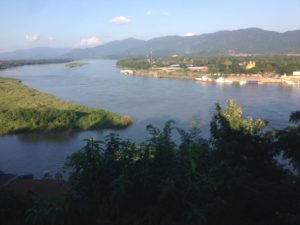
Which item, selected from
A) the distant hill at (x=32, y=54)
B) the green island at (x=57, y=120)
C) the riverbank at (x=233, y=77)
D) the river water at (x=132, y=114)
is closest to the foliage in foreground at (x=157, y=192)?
the river water at (x=132, y=114)

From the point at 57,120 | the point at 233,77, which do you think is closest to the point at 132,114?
the point at 57,120

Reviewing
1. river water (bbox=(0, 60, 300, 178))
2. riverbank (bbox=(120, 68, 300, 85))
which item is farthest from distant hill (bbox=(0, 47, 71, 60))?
river water (bbox=(0, 60, 300, 178))

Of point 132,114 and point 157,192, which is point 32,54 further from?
point 157,192

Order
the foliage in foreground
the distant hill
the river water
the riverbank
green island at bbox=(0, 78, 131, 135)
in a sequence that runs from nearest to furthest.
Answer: the foliage in foreground → the river water → green island at bbox=(0, 78, 131, 135) → the riverbank → the distant hill

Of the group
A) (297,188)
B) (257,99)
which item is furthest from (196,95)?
(297,188)

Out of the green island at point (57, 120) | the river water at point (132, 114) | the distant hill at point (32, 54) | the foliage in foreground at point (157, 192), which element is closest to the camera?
the foliage in foreground at point (157, 192)

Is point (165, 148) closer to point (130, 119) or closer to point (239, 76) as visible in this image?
point (130, 119)

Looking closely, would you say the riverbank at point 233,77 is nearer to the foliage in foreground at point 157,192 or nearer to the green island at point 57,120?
the green island at point 57,120

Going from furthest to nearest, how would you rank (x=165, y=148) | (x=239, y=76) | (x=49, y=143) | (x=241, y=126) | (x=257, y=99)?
(x=239, y=76) < (x=257, y=99) < (x=49, y=143) < (x=241, y=126) < (x=165, y=148)

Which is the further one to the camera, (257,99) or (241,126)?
(257,99)

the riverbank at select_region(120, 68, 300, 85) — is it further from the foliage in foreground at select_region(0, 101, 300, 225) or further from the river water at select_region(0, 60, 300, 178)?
the foliage in foreground at select_region(0, 101, 300, 225)

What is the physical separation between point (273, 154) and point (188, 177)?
143cm

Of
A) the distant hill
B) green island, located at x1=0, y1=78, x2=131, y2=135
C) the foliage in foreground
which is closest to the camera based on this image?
the foliage in foreground

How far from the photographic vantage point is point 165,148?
54.6 inches
